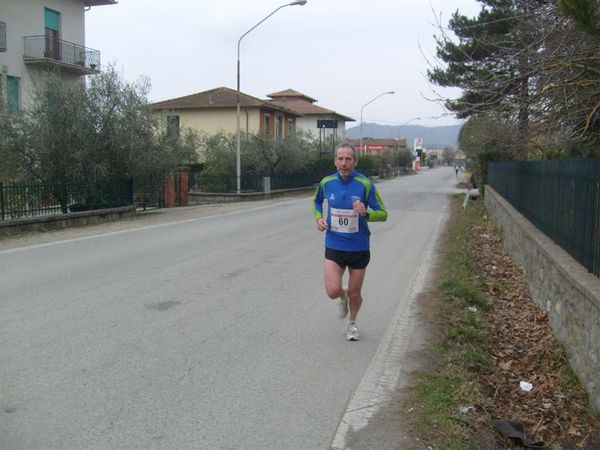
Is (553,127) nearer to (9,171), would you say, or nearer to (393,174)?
(9,171)

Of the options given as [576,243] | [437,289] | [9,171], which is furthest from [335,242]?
[9,171]

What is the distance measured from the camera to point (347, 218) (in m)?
5.35

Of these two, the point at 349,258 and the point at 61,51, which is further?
the point at 61,51

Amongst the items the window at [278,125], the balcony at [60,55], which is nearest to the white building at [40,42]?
the balcony at [60,55]

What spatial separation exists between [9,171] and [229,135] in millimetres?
19853

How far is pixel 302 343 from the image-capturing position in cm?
555

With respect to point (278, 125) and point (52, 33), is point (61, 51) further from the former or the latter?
point (278, 125)

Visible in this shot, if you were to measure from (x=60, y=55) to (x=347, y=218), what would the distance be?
2834 centimetres

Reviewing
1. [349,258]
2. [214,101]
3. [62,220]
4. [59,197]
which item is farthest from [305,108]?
[349,258]

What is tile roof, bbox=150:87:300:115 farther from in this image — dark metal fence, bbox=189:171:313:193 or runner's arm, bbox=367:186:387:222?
runner's arm, bbox=367:186:387:222

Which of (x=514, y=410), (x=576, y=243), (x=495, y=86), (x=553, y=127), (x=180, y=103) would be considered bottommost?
(x=514, y=410)

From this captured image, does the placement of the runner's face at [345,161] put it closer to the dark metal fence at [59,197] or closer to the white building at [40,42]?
the dark metal fence at [59,197]

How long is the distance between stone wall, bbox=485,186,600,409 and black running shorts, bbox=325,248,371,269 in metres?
1.87

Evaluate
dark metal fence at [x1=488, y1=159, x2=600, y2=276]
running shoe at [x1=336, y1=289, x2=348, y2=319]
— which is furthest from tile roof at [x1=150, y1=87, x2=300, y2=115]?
running shoe at [x1=336, y1=289, x2=348, y2=319]
